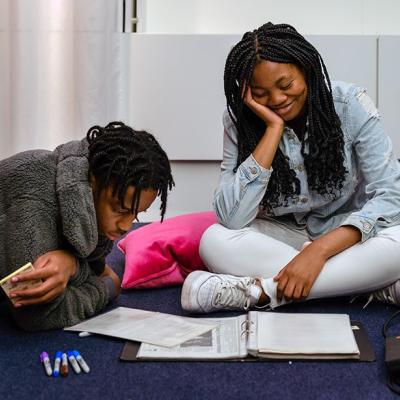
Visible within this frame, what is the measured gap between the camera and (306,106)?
131 centimetres

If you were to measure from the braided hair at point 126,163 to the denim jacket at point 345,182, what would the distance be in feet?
0.80

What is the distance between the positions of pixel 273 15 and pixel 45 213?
1384mm

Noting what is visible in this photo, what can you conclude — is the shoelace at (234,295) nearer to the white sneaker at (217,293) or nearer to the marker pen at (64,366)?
the white sneaker at (217,293)

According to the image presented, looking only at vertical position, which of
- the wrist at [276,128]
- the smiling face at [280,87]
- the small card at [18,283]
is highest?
the smiling face at [280,87]

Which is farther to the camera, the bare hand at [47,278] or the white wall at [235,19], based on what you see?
the white wall at [235,19]

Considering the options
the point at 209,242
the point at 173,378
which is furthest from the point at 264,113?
the point at 173,378

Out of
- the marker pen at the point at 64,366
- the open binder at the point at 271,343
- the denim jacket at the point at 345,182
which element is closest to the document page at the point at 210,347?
the open binder at the point at 271,343

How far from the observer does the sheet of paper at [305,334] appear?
948 mm

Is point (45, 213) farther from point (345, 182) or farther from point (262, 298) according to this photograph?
point (345, 182)

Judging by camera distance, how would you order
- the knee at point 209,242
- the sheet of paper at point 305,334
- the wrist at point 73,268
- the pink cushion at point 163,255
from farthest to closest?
the pink cushion at point 163,255
the knee at point 209,242
the wrist at point 73,268
the sheet of paper at point 305,334

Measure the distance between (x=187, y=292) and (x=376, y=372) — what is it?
0.39 meters

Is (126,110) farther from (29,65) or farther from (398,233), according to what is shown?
(398,233)

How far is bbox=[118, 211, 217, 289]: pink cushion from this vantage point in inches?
55.7

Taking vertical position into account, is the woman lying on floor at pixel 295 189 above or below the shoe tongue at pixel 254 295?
above
